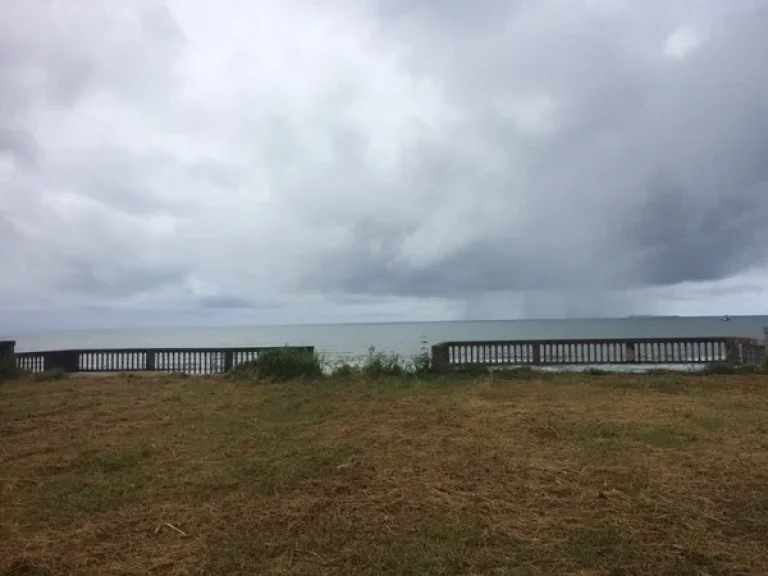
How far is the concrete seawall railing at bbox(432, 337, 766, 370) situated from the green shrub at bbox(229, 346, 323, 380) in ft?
10.5

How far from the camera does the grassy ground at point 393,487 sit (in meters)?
3.45

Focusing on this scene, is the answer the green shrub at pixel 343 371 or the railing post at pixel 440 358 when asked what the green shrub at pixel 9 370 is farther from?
the railing post at pixel 440 358

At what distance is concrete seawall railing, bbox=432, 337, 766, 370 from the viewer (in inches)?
529

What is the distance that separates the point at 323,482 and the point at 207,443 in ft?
7.10

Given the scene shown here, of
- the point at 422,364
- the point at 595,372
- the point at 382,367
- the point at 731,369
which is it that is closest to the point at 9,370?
the point at 382,367

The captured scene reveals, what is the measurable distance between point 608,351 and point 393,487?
10967mm

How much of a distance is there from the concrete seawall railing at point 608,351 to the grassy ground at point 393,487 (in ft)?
15.3

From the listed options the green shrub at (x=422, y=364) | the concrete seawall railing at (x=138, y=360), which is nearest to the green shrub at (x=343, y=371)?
the green shrub at (x=422, y=364)

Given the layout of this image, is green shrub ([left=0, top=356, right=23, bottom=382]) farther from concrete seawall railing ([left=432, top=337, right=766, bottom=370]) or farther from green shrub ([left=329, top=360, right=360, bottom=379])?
concrete seawall railing ([left=432, top=337, right=766, bottom=370])

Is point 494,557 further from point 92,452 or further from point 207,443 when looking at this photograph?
point 92,452

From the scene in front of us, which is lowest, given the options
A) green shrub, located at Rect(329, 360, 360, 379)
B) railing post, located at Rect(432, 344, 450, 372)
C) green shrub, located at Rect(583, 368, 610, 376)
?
green shrub, located at Rect(583, 368, 610, 376)

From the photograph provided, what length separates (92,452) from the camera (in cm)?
616

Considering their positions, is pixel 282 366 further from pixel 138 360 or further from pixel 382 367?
pixel 138 360

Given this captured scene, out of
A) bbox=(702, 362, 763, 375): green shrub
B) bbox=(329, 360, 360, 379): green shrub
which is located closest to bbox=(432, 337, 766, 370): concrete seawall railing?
bbox=(702, 362, 763, 375): green shrub
